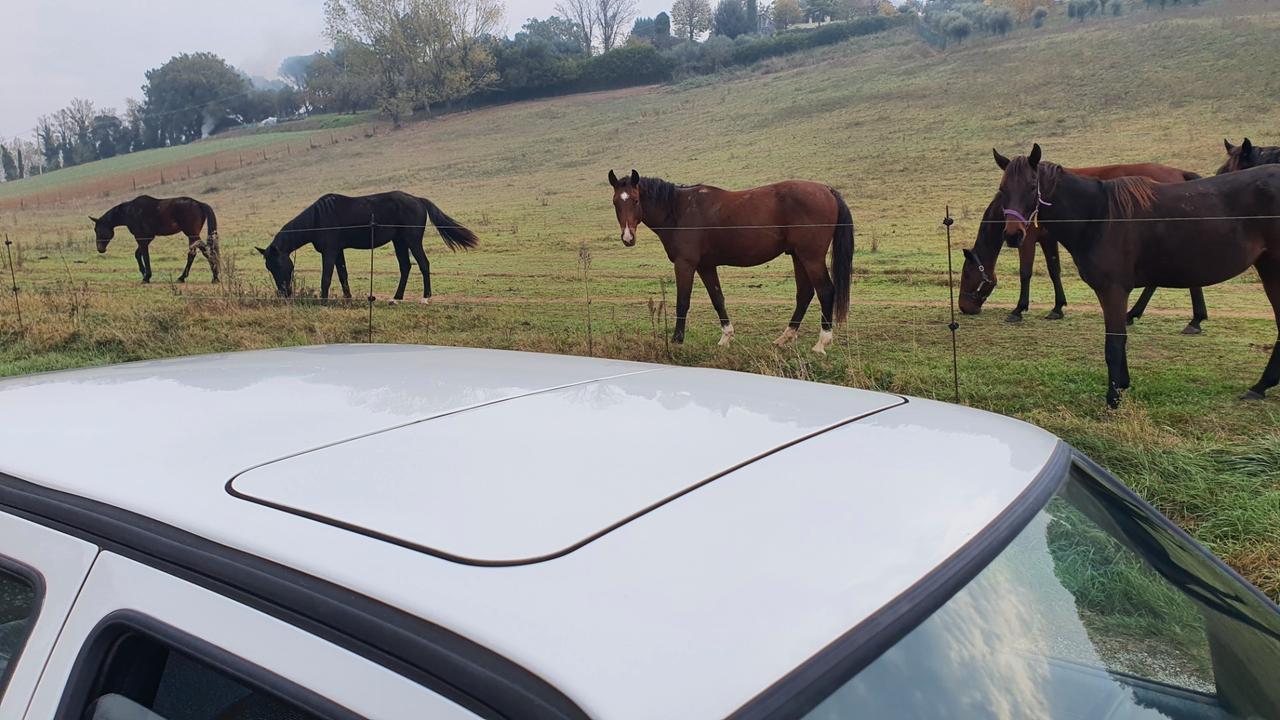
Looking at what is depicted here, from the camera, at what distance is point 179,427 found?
1.46m

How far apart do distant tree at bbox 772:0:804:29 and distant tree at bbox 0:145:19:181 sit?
3692 centimetres

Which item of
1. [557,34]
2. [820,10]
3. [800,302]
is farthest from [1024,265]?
[820,10]

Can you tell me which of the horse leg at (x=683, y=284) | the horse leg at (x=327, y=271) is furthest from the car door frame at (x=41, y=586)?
the horse leg at (x=327, y=271)

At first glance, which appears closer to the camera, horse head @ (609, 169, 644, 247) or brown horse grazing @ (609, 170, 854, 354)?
brown horse grazing @ (609, 170, 854, 354)

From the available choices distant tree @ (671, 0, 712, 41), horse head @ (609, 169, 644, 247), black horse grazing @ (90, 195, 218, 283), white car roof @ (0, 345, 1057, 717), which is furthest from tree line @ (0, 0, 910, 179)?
white car roof @ (0, 345, 1057, 717)

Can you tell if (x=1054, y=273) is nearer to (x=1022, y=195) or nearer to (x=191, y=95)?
(x=1022, y=195)

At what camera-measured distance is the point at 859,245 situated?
13.4 meters

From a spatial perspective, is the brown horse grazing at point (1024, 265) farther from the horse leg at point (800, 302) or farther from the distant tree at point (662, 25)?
the distant tree at point (662, 25)

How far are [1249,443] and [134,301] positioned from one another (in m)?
12.6

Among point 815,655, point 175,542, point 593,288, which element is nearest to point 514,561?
point 815,655

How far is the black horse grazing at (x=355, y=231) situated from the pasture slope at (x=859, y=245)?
55 centimetres

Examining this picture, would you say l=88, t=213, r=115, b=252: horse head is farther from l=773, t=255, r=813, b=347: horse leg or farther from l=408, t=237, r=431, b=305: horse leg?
l=773, t=255, r=813, b=347: horse leg

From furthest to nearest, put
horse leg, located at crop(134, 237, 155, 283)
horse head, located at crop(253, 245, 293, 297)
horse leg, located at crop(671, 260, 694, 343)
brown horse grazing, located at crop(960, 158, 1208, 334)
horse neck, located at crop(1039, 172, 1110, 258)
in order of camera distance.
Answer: horse leg, located at crop(134, 237, 155, 283) → horse head, located at crop(253, 245, 293, 297) → horse leg, located at crop(671, 260, 694, 343) → brown horse grazing, located at crop(960, 158, 1208, 334) → horse neck, located at crop(1039, 172, 1110, 258)

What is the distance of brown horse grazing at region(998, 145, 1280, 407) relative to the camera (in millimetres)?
6098
